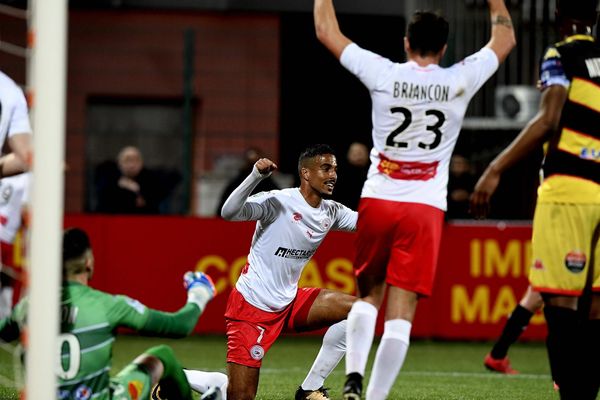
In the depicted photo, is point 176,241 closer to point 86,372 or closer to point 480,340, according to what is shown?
point 480,340

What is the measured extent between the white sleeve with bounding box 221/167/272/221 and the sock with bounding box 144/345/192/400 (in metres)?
1.00

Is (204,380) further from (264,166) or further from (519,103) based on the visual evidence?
(519,103)

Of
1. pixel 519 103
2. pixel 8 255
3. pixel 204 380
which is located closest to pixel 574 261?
pixel 204 380

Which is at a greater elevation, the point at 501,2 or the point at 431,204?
the point at 501,2

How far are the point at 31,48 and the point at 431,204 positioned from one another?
2.01 meters

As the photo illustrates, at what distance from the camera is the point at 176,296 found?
11.5 metres

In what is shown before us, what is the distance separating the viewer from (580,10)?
565cm

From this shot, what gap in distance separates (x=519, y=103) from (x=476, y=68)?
25.9ft

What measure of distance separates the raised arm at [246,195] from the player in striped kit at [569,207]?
1.20 metres

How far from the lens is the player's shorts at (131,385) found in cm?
528

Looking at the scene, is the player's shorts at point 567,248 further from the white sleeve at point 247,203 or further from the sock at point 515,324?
the sock at point 515,324

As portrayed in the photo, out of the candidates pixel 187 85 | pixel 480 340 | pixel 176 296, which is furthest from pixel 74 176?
pixel 480 340

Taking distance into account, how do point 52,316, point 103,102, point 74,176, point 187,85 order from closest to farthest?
point 52,316
point 187,85
point 74,176
point 103,102

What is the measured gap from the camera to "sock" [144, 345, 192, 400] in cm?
557
